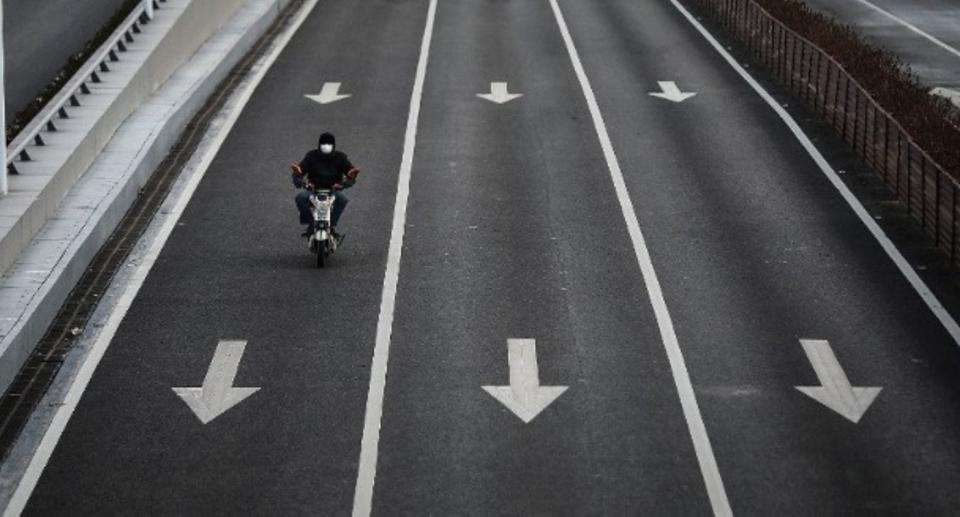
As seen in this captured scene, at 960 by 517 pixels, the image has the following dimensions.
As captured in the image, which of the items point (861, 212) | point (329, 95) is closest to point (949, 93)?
point (861, 212)

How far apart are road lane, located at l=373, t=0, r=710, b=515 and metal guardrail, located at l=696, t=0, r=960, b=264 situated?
4.55m

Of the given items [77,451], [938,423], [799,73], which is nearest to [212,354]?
[77,451]

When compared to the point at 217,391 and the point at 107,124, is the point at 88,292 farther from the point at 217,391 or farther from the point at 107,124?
the point at 107,124

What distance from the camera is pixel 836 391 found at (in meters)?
20.1

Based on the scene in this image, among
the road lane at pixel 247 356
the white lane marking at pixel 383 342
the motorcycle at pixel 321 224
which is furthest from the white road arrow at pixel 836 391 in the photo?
the motorcycle at pixel 321 224

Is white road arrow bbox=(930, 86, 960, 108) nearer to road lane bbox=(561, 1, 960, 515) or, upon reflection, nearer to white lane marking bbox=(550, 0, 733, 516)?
road lane bbox=(561, 1, 960, 515)

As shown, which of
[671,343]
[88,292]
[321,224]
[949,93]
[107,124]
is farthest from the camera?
[949,93]

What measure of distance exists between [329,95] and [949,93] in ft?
45.4

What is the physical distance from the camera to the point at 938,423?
19.1 meters

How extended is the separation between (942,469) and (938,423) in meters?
1.50

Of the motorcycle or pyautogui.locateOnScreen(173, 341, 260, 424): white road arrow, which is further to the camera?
the motorcycle

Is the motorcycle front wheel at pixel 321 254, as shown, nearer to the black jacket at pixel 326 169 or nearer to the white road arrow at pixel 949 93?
the black jacket at pixel 326 169

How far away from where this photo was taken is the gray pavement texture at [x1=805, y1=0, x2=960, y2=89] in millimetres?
45562

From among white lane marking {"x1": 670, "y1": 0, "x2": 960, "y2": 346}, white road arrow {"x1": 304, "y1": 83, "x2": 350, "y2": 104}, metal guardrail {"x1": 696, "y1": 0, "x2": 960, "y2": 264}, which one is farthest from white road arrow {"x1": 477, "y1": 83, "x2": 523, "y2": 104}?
metal guardrail {"x1": 696, "y1": 0, "x2": 960, "y2": 264}
